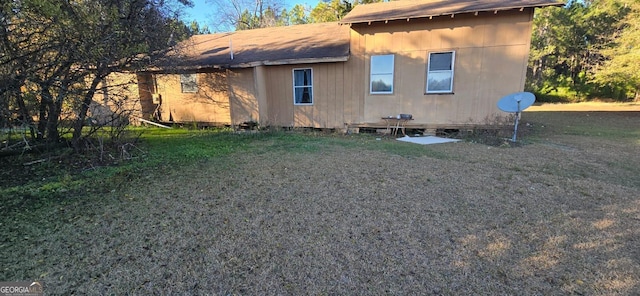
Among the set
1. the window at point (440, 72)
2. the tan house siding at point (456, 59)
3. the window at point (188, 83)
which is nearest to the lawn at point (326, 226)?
the tan house siding at point (456, 59)

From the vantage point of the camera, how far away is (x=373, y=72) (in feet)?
30.0

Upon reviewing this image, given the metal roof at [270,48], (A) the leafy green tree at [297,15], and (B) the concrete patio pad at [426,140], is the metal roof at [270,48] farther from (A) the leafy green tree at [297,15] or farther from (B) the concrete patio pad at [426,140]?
(A) the leafy green tree at [297,15]

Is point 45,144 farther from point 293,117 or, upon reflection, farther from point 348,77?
point 348,77

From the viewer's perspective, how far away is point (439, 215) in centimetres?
341

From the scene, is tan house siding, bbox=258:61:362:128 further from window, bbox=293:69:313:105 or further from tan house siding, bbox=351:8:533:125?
tan house siding, bbox=351:8:533:125

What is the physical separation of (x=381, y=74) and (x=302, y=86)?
254 cm

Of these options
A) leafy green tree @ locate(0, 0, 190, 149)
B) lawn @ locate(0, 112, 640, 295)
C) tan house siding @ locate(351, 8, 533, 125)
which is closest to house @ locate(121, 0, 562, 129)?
tan house siding @ locate(351, 8, 533, 125)

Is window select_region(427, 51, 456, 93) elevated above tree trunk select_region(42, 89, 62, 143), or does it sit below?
above

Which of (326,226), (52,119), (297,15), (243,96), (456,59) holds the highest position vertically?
(297,15)

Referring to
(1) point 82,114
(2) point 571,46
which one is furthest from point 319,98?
(2) point 571,46

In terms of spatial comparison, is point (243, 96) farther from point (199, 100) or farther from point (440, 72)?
point (440, 72)

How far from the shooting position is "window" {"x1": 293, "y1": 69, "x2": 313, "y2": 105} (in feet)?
31.9

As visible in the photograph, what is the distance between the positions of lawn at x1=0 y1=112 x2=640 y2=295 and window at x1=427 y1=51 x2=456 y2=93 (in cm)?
338

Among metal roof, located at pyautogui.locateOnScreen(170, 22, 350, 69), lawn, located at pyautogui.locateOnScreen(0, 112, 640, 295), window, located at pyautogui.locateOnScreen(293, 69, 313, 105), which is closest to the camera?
lawn, located at pyautogui.locateOnScreen(0, 112, 640, 295)
